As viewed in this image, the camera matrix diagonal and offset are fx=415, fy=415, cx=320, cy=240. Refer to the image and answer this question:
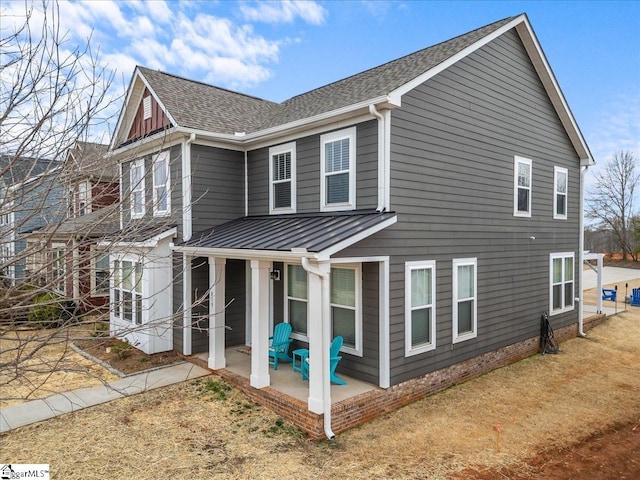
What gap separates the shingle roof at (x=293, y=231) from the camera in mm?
6949

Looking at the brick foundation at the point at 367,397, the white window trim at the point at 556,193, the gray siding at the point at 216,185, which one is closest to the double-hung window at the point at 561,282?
the white window trim at the point at 556,193

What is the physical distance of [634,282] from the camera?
2756 cm

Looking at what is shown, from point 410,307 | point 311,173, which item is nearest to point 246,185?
point 311,173

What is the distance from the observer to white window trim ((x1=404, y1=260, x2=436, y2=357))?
26.3ft

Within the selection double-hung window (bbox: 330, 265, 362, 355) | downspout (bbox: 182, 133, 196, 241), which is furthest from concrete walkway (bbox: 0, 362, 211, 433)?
double-hung window (bbox: 330, 265, 362, 355)

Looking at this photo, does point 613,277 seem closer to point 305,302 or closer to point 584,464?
point 584,464

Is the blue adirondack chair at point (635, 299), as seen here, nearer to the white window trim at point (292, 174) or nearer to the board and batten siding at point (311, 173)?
the board and batten siding at point (311, 173)

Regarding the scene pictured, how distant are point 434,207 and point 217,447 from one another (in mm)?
5977

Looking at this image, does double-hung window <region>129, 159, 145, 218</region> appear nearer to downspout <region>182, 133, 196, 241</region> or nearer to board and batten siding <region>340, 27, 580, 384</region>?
downspout <region>182, 133, 196, 241</region>

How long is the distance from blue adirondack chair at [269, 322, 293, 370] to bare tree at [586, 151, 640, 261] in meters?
43.4

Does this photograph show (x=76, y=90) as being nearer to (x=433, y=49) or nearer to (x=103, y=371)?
(x=103, y=371)

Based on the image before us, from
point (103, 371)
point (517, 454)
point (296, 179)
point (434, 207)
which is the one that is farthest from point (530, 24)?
point (103, 371)

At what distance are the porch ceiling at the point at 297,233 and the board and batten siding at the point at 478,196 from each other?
0.39 meters

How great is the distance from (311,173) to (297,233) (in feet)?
6.41
